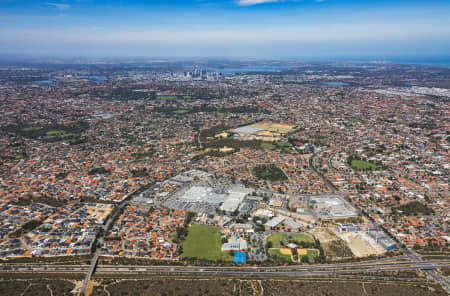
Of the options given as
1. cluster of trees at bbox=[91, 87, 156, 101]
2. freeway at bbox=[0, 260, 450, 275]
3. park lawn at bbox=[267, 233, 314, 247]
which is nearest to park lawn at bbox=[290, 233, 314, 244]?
park lawn at bbox=[267, 233, 314, 247]

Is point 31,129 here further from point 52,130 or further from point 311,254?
point 311,254

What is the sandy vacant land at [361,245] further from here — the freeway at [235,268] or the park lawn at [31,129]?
the park lawn at [31,129]

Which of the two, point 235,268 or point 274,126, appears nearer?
point 235,268

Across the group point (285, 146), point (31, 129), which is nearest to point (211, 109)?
point (285, 146)

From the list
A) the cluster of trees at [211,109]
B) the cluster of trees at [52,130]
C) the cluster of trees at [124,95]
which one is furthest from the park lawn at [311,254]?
the cluster of trees at [124,95]

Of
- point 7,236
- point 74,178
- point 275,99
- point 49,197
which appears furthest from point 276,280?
point 275,99

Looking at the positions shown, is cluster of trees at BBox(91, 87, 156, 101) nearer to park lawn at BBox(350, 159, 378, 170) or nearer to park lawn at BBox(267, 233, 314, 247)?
park lawn at BBox(350, 159, 378, 170)
